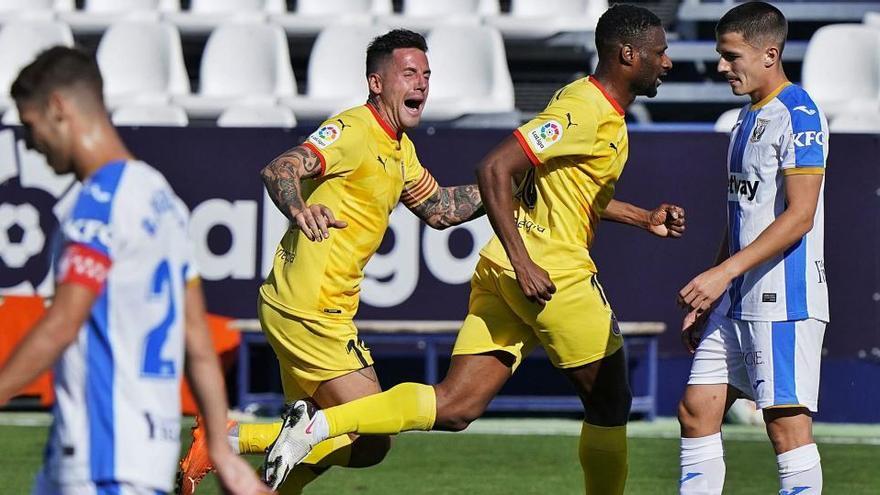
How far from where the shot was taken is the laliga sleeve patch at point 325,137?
572 centimetres

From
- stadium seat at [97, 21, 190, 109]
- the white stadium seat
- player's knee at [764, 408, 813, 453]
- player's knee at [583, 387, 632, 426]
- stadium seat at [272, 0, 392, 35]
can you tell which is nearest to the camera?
player's knee at [764, 408, 813, 453]

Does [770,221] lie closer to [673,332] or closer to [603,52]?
[603,52]

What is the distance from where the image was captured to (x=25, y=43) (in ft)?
45.8

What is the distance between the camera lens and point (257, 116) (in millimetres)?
12180

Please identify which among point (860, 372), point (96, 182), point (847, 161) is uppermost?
point (96, 182)

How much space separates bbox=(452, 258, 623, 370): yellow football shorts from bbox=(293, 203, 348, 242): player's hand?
101cm

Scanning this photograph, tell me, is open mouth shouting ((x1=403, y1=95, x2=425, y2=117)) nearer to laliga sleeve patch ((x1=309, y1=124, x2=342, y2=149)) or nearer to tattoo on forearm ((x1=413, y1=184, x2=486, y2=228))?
laliga sleeve patch ((x1=309, y1=124, x2=342, y2=149))

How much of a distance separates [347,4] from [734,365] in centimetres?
979

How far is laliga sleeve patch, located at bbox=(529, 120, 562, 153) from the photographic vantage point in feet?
18.5

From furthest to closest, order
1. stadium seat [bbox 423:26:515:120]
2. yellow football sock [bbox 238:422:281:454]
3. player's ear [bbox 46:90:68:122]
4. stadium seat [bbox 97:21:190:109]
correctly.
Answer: stadium seat [bbox 97:21:190:109] < stadium seat [bbox 423:26:515:120] < yellow football sock [bbox 238:422:281:454] < player's ear [bbox 46:90:68:122]

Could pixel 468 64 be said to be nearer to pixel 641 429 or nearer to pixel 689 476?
pixel 641 429

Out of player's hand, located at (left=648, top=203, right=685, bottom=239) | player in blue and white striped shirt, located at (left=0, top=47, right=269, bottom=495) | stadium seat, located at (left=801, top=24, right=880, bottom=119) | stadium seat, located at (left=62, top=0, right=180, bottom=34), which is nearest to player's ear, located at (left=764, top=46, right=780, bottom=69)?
player's hand, located at (left=648, top=203, right=685, bottom=239)

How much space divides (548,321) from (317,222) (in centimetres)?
117

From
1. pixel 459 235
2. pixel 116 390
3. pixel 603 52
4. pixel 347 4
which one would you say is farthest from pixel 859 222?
pixel 116 390
